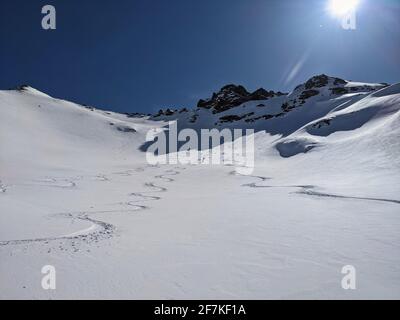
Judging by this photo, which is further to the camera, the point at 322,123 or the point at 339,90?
the point at 339,90

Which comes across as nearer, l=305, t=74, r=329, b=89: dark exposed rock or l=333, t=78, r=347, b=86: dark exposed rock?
l=305, t=74, r=329, b=89: dark exposed rock

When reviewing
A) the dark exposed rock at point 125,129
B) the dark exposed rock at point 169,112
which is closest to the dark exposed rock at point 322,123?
the dark exposed rock at point 125,129

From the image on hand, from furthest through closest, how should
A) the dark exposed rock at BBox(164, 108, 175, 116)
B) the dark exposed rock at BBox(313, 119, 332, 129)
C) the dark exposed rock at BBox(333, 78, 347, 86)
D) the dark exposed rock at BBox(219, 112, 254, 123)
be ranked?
the dark exposed rock at BBox(164, 108, 175, 116) → the dark exposed rock at BBox(333, 78, 347, 86) → the dark exposed rock at BBox(219, 112, 254, 123) → the dark exposed rock at BBox(313, 119, 332, 129)

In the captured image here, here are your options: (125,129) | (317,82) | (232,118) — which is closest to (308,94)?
(317,82)

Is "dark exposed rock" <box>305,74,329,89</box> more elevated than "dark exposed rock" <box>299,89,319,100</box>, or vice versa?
"dark exposed rock" <box>305,74,329,89</box>

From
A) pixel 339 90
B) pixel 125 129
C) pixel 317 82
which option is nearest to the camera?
pixel 125 129

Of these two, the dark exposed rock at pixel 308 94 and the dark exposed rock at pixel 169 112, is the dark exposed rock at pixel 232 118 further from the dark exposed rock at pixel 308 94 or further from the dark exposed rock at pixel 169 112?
the dark exposed rock at pixel 169 112

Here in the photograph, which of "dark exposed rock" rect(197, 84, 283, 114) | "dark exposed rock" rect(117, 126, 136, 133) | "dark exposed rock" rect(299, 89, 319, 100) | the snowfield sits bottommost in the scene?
the snowfield

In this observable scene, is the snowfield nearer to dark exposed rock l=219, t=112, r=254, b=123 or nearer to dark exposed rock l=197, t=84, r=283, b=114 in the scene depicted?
dark exposed rock l=219, t=112, r=254, b=123

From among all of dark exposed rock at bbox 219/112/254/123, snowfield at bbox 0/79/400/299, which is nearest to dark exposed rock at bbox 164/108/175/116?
dark exposed rock at bbox 219/112/254/123

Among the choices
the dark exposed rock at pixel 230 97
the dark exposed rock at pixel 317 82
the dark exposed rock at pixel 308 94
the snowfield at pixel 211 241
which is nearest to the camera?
the snowfield at pixel 211 241

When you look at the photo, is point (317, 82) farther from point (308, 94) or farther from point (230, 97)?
point (230, 97)

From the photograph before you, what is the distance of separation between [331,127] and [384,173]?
993 inches
